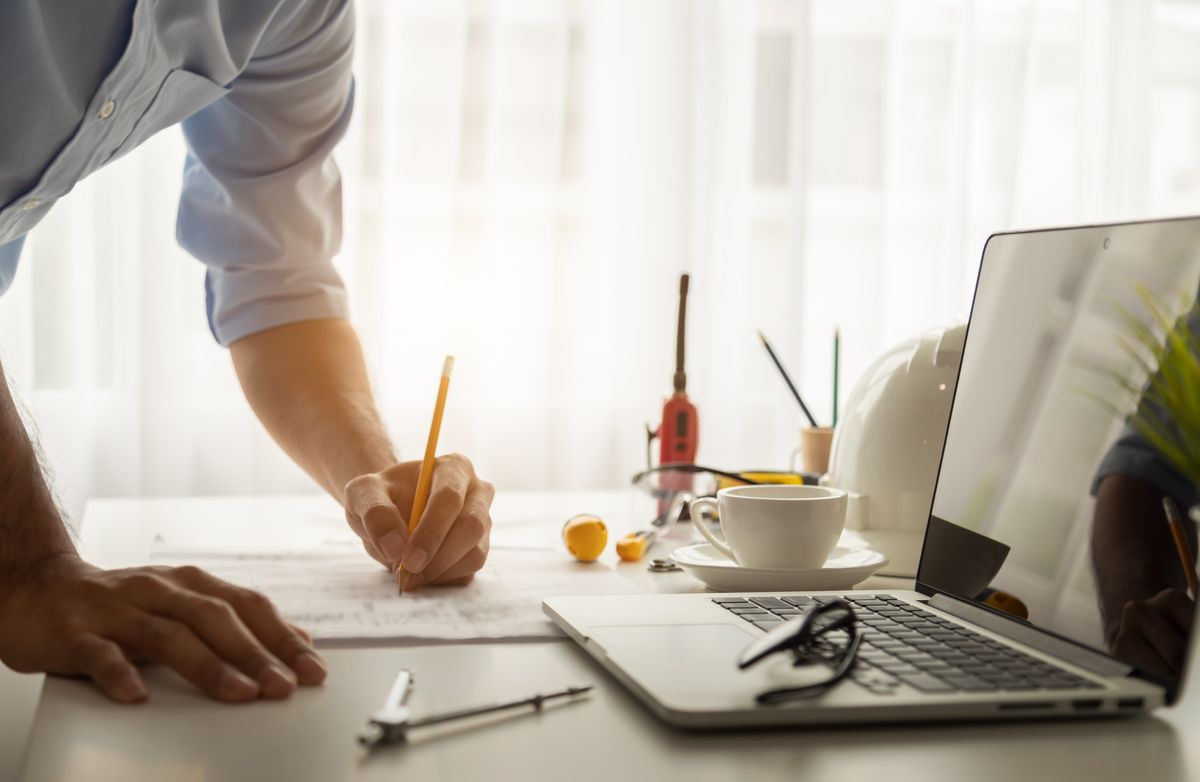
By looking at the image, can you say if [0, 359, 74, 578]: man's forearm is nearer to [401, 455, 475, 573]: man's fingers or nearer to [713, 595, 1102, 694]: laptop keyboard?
[401, 455, 475, 573]: man's fingers

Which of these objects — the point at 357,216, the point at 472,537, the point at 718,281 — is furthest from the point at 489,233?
the point at 472,537

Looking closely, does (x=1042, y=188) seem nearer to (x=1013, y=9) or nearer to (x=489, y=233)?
(x=1013, y=9)

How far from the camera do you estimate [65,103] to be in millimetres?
944

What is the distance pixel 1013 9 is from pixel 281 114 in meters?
2.10

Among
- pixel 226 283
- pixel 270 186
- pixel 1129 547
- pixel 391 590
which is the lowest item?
pixel 391 590

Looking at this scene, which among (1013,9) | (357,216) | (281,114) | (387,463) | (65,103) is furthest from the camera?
(1013,9)

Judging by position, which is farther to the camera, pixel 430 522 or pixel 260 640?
pixel 430 522

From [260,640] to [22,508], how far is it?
22 centimetres

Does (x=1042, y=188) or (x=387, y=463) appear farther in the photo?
(x=1042, y=188)

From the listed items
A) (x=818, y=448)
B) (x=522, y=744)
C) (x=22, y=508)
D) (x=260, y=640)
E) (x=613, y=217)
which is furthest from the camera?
(x=613, y=217)

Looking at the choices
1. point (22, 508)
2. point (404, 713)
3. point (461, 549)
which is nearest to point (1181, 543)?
point (404, 713)

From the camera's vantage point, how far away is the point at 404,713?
0.53m

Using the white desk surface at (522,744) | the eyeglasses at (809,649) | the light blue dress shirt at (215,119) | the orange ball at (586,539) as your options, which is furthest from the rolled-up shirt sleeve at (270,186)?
the eyeglasses at (809,649)

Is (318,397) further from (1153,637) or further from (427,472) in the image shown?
(1153,637)
